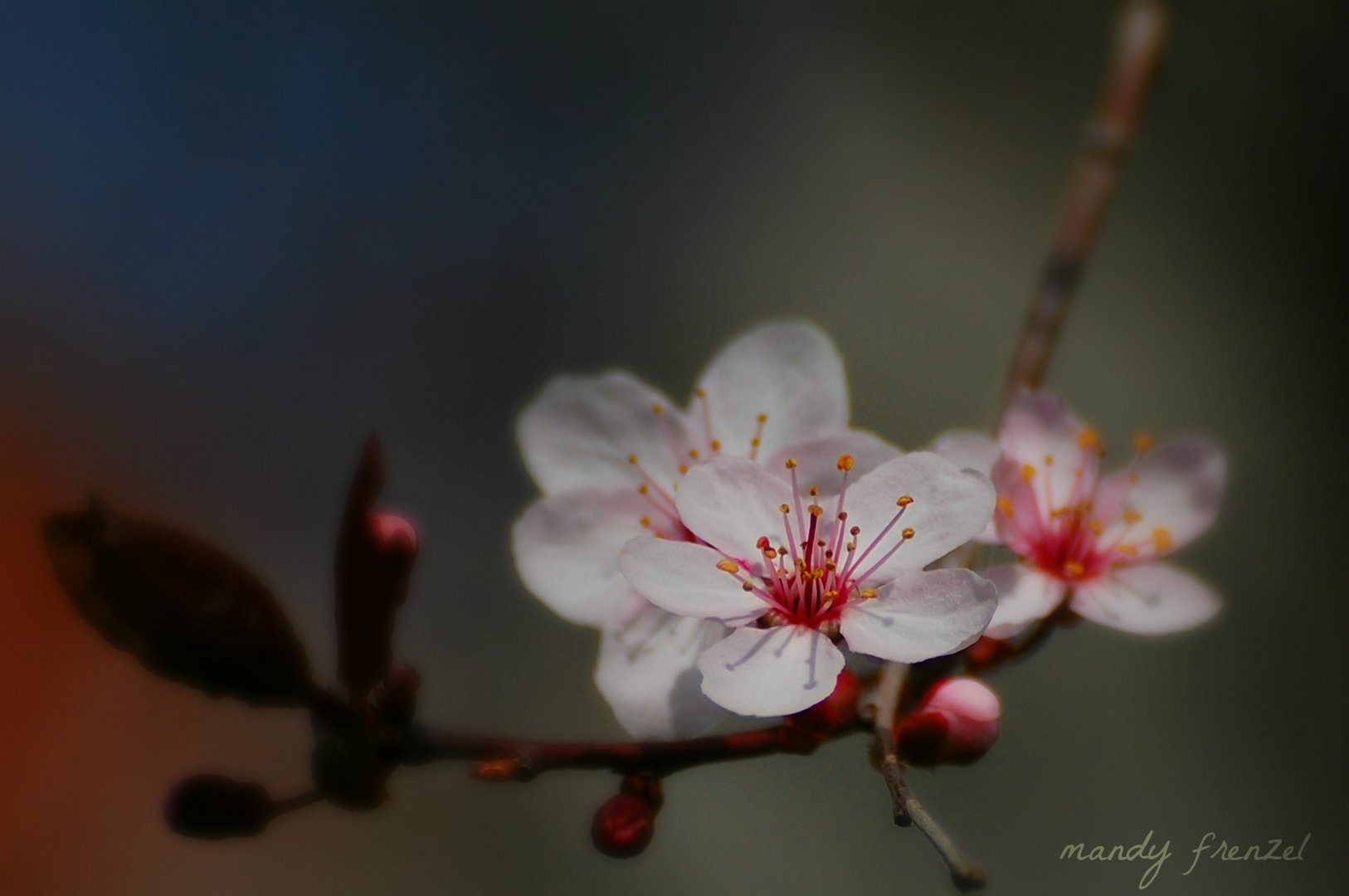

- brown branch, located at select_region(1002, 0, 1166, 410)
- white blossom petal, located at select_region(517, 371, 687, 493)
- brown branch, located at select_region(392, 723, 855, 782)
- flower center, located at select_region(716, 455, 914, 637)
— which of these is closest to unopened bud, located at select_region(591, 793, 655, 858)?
brown branch, located at select_region(392, 723, 855, 782)

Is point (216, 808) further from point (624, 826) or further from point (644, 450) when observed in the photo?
point (644, 450)

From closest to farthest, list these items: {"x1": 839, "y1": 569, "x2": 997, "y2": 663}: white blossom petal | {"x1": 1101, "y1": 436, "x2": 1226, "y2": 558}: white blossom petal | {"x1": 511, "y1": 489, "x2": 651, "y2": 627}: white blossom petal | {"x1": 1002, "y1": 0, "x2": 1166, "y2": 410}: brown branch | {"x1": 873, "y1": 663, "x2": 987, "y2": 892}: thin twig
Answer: {"x1": 873, "y1": 663, "x2": 987, "y2": 892}: thin twig → {"x1": 839, "y1": 569, "x2": 997, "y2": 663}: white blossom petal → {"x1": 511, "y1": 489, "x2": 651, "y2": 627}: white blossom petal → {"x1": 1101, "y1": 436, "x2": 1226, "y2": 558}: white blossom petal → {"x1": 1002, "y1": 0, "x2": 1166, "y2": 410}: brown branch

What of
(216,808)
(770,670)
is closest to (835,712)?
(770,670)

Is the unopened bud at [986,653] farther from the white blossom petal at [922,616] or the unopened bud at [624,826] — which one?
the unopened bud at [624,826]

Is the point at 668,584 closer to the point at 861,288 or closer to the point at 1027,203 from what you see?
the point at 861,288

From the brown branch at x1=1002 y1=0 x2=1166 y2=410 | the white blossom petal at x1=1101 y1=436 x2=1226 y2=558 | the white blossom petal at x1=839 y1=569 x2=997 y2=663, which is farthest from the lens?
the brown branch at x1=1002 y1=0 x2=1166 y2=410

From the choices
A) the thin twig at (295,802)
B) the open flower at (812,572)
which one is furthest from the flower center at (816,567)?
the thin twig at (295,802)

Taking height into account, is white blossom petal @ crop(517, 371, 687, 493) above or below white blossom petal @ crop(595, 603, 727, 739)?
above

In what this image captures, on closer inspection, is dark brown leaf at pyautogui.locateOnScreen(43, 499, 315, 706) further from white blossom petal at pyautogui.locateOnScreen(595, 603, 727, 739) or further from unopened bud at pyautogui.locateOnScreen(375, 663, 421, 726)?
white blossom petal at pyautogui.locateOnScreen(595, 603, 727, 739)
